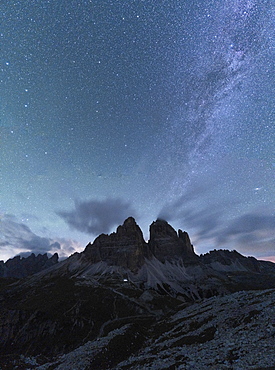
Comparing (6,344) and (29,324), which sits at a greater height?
(29,324)

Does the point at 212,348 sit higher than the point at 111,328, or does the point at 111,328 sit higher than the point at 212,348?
the point at 212,348

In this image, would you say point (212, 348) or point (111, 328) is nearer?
point (212, 348)

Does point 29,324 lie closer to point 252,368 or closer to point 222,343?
point 222,343

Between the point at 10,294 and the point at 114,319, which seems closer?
the point at 114,319

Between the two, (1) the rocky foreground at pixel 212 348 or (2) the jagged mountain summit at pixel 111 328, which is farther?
(2) the jagged mountain summit at pixel 111 328

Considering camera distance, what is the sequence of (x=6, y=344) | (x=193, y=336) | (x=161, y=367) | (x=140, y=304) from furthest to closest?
1. (x=140, y=304)
2. (x=6, y=344)
3. (x=193, y=336)
4. (x=161, y=367)

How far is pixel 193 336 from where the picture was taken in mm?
29469

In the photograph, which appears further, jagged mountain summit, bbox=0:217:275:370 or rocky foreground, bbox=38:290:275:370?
jagged mountain summit, bbox=0:217:275:370

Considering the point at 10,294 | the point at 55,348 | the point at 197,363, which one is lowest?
the point at 55,348

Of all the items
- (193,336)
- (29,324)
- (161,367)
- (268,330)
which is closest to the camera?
(161,367)

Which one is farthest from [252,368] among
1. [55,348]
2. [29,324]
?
[29,324]

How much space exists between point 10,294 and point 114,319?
378ft

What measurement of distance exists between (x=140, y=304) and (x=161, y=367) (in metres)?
96.9

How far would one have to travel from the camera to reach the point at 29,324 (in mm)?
85125
